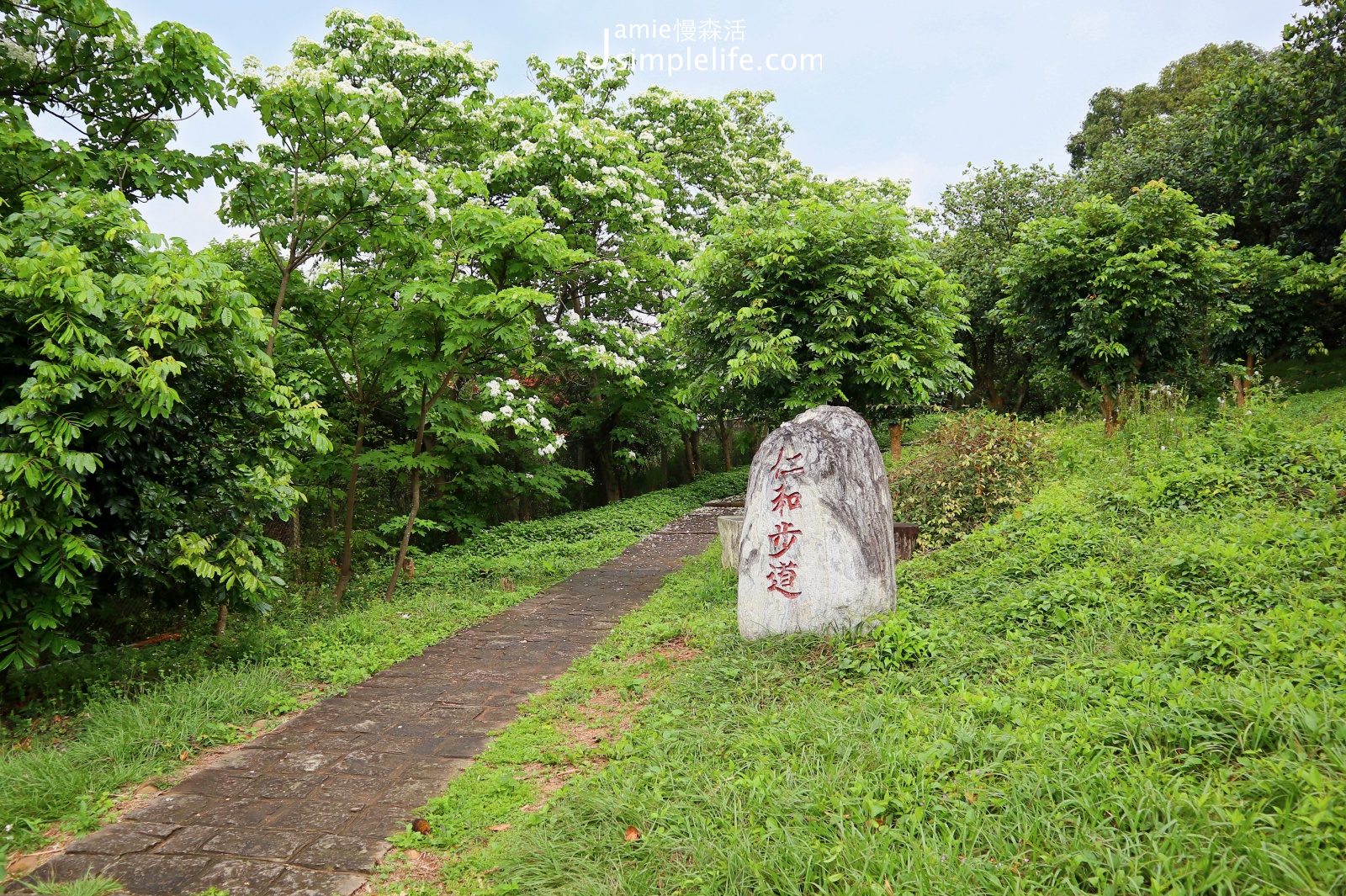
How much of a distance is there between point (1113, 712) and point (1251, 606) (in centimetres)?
146

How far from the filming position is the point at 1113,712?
3.02 meters

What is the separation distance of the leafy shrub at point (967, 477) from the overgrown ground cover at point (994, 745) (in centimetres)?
163

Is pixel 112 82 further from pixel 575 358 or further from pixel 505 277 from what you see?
pixel 575 358

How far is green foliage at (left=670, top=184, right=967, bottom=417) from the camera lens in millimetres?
8406

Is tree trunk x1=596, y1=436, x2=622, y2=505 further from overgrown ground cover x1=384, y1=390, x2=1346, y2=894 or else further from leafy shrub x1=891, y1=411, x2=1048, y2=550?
overgrown ground cover x1=384, y1=390, x2=1346, y2=894

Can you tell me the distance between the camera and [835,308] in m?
8.34

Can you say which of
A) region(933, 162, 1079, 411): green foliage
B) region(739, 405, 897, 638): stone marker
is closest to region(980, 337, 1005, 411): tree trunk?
region(933, 162, 1079, 411): green foliage

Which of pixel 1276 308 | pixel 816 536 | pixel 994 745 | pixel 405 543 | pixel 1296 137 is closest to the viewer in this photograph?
pixel 994 745

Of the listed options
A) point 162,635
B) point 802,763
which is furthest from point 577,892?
point 162,635

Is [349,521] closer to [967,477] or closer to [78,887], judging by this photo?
[78,887]

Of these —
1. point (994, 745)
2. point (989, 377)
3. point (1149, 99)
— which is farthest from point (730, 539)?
point (1149, 99)

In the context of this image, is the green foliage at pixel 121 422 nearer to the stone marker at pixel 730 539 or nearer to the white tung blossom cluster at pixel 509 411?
the white tung blossom cluster at pixel 509 411

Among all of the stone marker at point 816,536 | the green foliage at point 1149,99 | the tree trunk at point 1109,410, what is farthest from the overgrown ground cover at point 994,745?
the green foliage at point 1149,99

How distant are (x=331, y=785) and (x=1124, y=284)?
10.3 metres
